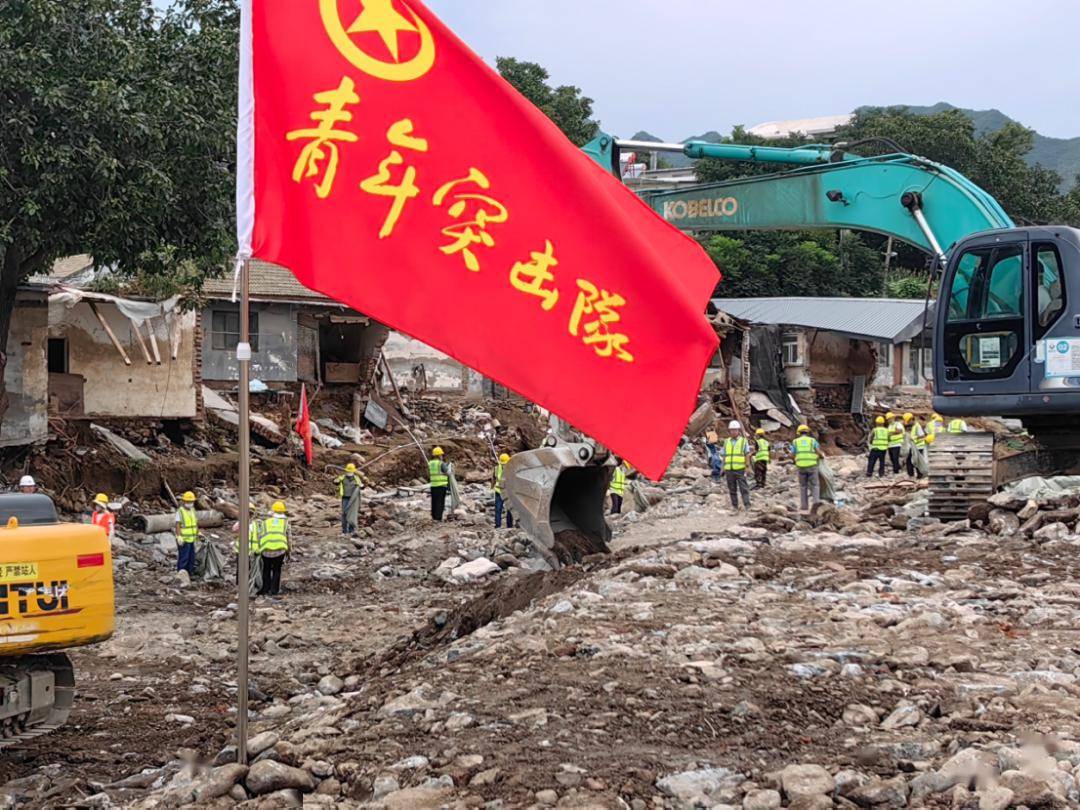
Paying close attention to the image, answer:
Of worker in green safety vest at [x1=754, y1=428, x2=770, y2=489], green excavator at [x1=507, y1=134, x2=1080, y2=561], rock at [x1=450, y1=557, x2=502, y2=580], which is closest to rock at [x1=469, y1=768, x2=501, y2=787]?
green excavator at [x1=507, y1=134, x2=1080, y2=561]

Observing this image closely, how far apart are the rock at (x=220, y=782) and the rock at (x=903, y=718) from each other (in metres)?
3.05

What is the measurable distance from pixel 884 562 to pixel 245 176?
25.4 ft

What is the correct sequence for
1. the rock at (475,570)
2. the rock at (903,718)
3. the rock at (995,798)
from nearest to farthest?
the rock at (995,798), the rock at (903,718), the rock at (475,570)

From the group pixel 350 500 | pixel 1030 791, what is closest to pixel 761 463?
pixel 350 500

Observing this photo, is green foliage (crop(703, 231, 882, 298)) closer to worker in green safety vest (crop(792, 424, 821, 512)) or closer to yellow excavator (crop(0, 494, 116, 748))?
worker in green safety vest (crop(792, 424, 821, 512))

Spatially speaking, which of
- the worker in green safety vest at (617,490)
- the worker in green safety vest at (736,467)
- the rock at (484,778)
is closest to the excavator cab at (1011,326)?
the worker in green safety vest at (736,467)

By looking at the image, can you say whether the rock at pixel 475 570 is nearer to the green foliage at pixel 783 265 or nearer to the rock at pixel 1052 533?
the rock at pixel 1052 533

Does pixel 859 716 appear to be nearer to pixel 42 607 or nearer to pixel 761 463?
pixel 42 607

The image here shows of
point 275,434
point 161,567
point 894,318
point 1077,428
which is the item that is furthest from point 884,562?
point 894,318

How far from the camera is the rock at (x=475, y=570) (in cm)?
1488

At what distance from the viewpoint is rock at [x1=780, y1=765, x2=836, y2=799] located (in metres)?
4.79

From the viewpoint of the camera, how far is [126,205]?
580 inches

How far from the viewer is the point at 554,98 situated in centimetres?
4438

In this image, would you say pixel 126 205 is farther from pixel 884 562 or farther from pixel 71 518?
pixel 884 562
